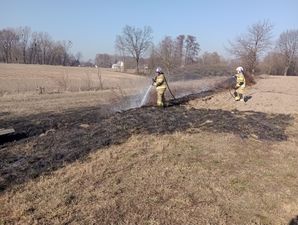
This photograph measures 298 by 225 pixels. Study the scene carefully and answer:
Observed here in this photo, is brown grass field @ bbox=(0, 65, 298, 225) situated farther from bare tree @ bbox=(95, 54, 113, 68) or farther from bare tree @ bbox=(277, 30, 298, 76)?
bare tree @ bbox=(95, 54, 113, 68)

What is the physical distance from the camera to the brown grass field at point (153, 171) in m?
5.59

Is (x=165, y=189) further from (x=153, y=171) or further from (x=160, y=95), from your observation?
(x=160, y=95)

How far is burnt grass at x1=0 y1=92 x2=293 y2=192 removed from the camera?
799cm

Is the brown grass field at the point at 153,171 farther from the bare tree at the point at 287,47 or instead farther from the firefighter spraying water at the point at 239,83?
the bare tree at the point at 287,47

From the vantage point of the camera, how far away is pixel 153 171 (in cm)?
745

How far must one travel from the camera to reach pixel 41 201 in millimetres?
5879

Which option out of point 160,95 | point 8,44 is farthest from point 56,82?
point 8,44

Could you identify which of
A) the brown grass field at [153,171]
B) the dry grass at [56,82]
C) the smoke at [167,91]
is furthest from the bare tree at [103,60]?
the brown grass field at [153,171]

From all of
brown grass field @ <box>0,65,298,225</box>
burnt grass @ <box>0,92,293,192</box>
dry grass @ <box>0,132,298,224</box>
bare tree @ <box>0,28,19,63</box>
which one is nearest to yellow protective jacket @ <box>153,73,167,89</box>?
burnt grass @ <box>0,92,293,192</box>

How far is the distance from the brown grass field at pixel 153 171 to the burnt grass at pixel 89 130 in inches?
1.1

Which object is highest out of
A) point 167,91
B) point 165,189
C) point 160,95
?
point 160,95

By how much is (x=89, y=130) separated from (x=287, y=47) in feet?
275

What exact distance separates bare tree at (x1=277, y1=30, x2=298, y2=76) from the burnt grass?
71262 mm

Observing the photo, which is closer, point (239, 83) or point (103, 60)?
point (239, 83)
